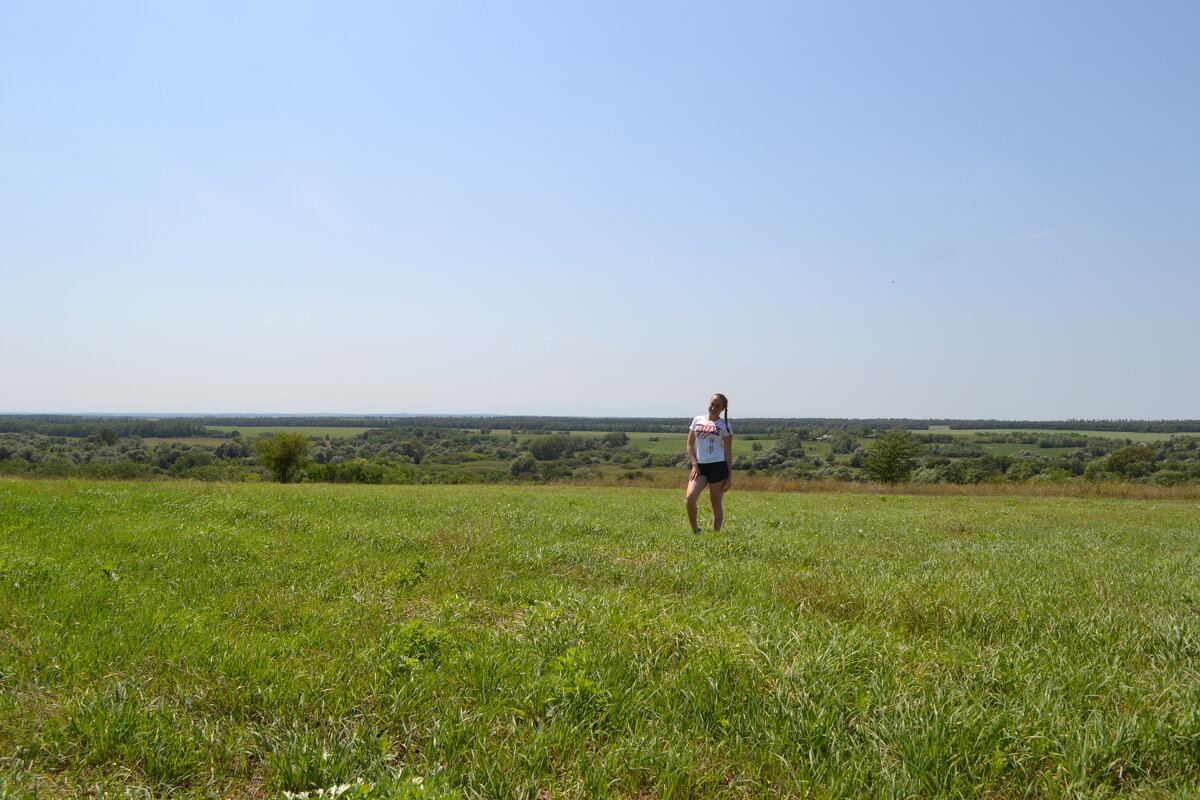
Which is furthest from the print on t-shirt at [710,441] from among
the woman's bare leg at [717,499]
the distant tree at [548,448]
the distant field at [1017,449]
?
the distant field at [1017,449]

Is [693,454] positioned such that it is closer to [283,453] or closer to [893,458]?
[283,453]

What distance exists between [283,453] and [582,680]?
2262 inches

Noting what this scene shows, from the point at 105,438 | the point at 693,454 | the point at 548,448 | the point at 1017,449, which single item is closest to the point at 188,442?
the point at 105,438

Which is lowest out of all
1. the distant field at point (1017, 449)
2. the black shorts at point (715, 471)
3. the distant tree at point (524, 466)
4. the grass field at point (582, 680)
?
the distant tree at point (524, 466)

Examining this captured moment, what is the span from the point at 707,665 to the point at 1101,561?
27.0 ft

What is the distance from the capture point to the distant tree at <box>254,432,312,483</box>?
54.2m

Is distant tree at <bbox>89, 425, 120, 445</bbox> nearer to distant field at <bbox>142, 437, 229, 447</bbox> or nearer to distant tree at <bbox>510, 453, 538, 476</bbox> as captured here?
distant field at <bbox>142, 437, 229, 447</bbox>

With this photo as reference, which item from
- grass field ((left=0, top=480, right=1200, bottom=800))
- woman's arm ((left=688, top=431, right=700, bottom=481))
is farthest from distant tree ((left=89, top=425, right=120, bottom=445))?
woman's arm ((left=688, top=431, right=700, bottom=481))

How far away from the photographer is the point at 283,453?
178 feet

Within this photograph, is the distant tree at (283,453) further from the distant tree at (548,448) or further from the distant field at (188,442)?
the distant field at (188,442)

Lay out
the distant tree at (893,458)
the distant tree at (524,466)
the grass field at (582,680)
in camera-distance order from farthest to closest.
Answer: the distant tree at (524,466), the distant tree at (893,458), the grass field at (582,680)

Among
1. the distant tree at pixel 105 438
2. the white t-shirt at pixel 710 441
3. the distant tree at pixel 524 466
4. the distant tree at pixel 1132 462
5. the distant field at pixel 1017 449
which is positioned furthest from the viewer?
the distant tree at pixel 105 438

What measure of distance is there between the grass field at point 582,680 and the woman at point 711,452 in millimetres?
3085

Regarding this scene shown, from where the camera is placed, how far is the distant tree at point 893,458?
62156 mm
